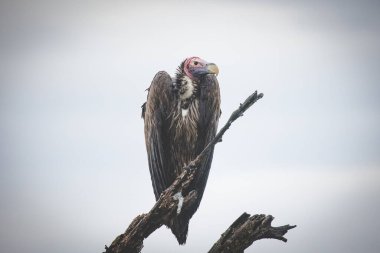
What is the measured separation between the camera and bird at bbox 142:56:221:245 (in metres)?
8.35

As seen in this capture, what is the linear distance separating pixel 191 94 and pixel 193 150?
1.01 m

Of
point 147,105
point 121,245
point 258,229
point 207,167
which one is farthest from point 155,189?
point 258,229

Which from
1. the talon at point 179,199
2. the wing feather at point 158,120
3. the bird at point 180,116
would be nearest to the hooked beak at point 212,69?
the bird at point 180,116

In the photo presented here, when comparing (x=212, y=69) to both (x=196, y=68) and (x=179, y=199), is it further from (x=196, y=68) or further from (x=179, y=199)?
(x=179, y=199)

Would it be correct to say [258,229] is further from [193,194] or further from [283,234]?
[193,194]

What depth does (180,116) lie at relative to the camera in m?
8.53

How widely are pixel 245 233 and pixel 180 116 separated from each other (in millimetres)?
3259

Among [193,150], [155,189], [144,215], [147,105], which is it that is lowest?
[144,215]

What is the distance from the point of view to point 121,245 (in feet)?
19.5

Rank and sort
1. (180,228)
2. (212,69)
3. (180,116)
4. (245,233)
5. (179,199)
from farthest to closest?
(212,69) → (180,116) → (180,228) → (179,199) → (245,233)

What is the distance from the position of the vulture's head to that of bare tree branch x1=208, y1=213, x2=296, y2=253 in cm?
361

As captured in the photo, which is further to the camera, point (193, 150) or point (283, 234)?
point (193, 150)

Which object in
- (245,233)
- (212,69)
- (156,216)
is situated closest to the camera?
(245,233)

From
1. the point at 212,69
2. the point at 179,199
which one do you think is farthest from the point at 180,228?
the point at 212,69
